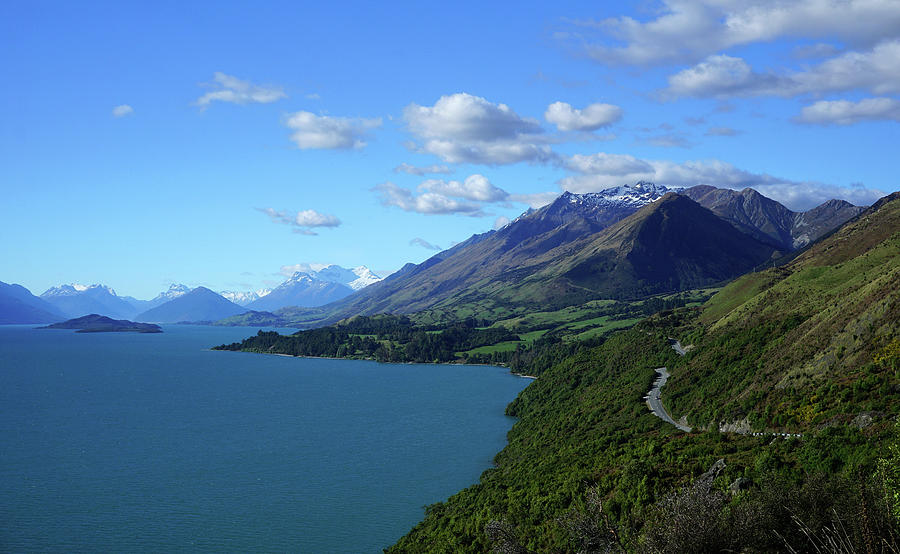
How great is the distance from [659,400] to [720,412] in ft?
73.9

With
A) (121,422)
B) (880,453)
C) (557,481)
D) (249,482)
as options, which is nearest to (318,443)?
(249,482)

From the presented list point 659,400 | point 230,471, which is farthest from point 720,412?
point 230,471

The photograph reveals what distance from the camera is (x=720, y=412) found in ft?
268

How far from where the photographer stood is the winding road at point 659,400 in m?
89.9

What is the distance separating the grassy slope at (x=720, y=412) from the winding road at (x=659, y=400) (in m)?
1.98

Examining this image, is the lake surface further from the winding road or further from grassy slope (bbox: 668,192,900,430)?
grassy slope (bbox: 668,192,900,430)

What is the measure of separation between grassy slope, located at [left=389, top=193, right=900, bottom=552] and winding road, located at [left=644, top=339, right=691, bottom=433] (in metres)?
1.98

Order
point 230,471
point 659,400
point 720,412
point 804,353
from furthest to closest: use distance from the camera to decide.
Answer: point 230,471
point 659,400
point 720,412
point 804,353

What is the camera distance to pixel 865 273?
107312 mm

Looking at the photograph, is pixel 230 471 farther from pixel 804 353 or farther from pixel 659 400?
pixel 804 353

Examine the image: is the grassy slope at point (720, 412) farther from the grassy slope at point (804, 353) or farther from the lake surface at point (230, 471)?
the lake surface at point (230, 471)

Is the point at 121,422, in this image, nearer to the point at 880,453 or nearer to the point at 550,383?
the point at 550,383

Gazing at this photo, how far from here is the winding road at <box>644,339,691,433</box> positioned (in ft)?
295

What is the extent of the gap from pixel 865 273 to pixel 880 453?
8127cm
